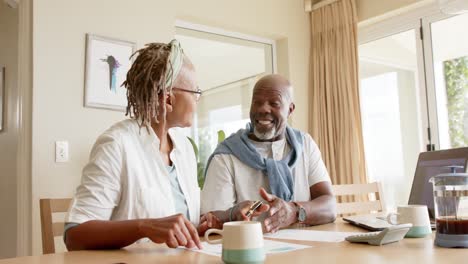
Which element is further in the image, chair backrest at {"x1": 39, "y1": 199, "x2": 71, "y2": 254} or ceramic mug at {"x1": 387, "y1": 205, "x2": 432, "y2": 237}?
chair backrest at {"x1": 39, "y1": 199, "x2": 71, "y2": 254}

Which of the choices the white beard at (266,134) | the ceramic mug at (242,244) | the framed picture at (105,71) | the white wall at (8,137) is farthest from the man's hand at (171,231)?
the white wall at (8,137)

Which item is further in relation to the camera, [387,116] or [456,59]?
[387,116]

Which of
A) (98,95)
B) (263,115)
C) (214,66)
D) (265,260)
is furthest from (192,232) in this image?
(214,66)

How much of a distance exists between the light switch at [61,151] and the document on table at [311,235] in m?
1.51

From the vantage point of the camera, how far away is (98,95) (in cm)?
265

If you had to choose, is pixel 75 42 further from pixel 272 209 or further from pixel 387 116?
pixel 387 116

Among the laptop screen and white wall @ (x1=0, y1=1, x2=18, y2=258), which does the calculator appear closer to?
the laptop screen

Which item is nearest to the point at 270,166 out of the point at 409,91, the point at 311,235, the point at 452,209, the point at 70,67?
the point at 311,235

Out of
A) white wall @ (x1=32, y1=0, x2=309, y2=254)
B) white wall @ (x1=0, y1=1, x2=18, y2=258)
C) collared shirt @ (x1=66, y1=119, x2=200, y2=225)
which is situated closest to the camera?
collared shirt @ (x1=66, y1=119, x2=200, y2=225)

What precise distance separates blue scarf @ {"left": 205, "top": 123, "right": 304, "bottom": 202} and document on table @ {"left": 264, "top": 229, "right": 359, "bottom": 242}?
1.26 feet

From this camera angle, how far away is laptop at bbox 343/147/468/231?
1.43 metres

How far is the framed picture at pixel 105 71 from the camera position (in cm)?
263

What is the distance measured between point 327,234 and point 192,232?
451 mm

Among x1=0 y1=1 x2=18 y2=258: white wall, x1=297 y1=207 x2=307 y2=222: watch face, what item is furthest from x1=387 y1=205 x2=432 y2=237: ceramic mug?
x1=0 y1=1 x2=18 y2=258: white wall
